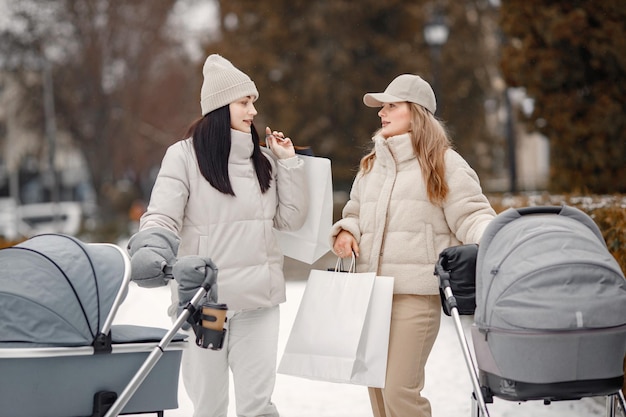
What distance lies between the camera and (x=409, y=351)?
5.00 m

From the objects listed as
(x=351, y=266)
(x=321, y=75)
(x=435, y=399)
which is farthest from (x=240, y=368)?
(x=321, y=75)

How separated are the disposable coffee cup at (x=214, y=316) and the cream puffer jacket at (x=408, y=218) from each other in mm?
1053

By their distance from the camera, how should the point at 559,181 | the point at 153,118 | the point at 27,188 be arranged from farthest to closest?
1. the point at 27,188
2. the point at 153,118
3. the point at 559,181

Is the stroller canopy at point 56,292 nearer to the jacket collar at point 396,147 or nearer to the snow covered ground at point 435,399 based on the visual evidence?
the jacket collar at point 396,147

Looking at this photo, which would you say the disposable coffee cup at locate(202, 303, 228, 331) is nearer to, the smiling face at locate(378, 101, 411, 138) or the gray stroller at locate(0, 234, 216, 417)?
the gray stroller at locate(0, 234, 216, 417)

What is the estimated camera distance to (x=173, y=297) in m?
5.25

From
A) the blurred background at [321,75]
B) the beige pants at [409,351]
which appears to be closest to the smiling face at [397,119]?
the beige pants at [409,351]

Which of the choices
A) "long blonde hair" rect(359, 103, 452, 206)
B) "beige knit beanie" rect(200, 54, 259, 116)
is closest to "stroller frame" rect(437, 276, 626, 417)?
"long blonde hair" rect(359, 103, 452, 206)

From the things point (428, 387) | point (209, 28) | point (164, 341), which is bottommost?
point (428, 387)

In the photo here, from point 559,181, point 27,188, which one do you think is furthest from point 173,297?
point 27,188

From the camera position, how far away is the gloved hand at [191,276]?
14.3ft

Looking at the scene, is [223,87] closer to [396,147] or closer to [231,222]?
[231,222]

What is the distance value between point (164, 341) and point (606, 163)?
9.74 metres

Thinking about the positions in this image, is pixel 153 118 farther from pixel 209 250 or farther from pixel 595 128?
pixel 209 250
